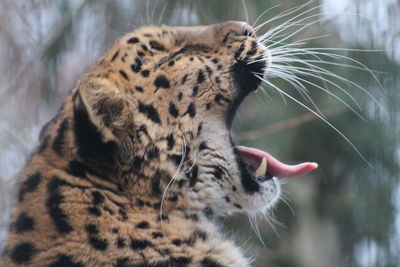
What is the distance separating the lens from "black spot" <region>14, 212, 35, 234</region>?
3.31 m

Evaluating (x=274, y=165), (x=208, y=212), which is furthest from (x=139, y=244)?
(x=274, y=165)

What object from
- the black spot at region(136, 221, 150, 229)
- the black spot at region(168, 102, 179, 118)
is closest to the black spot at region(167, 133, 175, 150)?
the black spot at region(168, 102, 179, 118)

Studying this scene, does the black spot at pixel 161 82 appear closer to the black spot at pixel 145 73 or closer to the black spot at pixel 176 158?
the black spot at pixel 145 73

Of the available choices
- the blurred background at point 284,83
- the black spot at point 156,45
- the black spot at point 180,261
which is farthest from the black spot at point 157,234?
the blurred background at point 284,83

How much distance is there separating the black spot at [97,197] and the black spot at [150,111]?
488 millimetres

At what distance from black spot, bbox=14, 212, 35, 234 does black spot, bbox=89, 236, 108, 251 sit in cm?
27

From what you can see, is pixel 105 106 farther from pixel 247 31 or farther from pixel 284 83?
pixel 284 83

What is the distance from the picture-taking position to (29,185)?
3.45 meters

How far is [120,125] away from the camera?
3553 millimetres

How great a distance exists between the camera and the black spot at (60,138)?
11.5ft

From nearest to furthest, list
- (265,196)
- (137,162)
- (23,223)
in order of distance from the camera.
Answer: (23,223), (137,162), (265,196)

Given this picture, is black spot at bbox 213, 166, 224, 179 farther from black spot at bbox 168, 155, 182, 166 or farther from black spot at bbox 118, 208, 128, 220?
black spot at bbox 118, 208, 128, 220

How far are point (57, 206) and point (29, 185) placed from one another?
0.74ft

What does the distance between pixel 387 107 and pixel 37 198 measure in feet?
13.0
